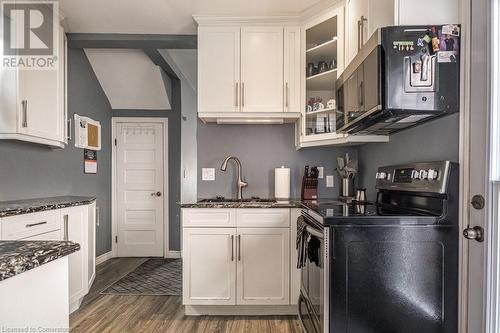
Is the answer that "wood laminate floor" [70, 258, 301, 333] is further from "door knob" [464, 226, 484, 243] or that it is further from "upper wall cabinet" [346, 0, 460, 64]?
"upper wall cabinet" [346, 0, 460, 64]

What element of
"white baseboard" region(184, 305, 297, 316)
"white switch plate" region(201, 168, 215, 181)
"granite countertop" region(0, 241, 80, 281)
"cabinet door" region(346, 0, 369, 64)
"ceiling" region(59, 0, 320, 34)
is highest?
"ceiling" region(59, 0, 320, 34)

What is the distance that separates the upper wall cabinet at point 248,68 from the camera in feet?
8.59

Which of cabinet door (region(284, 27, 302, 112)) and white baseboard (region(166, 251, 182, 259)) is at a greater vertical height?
cabinet door (region(284, 27, 302, 112))

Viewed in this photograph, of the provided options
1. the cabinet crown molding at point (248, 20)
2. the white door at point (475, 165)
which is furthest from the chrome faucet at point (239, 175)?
the white door at point (475, 165)

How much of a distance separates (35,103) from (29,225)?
1.03 m

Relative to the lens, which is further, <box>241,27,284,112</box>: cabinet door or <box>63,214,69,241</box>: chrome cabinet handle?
<box>241,27,284,112</box>: cabinet door

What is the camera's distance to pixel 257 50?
2.63 meters

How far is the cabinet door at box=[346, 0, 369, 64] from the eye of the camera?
1904 millimetres

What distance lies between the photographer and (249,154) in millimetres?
2971

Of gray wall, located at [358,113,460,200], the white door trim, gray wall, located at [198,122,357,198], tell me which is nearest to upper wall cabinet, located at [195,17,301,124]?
gray wall, located at [198,122,357,198]

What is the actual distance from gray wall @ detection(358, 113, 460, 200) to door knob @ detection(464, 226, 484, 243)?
35 cm

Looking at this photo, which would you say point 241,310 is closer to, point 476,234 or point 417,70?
point 476,234

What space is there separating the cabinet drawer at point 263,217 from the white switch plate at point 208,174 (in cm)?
70

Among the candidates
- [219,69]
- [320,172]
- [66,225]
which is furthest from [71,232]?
[320,172]
